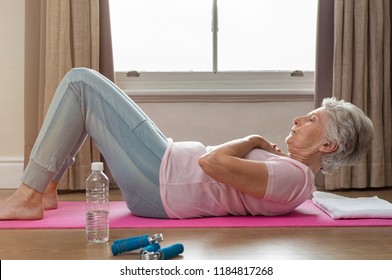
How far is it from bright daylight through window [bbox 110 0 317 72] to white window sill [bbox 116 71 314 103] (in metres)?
0.07

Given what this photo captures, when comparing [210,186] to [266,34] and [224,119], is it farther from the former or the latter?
[266,34]

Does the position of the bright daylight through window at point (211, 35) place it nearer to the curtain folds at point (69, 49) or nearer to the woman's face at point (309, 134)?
the curtain folds at point (69, 49)

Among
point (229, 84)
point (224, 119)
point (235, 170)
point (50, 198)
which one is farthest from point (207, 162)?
point (229, 84)

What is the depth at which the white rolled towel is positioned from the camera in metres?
2.47

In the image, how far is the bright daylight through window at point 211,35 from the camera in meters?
3.89

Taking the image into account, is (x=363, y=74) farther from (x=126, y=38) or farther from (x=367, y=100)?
(x=126, y=38)

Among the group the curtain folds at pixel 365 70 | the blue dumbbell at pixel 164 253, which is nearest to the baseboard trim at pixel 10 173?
the curtain folds at pixel 365 70

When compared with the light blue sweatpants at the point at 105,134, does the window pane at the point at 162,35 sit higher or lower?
higher

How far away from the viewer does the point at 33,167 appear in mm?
2336

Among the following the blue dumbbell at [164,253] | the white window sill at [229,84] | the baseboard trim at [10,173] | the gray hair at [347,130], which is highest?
the white window sill at [229,84]

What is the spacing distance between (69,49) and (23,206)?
1.35 meters

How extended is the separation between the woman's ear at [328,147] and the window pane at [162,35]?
1677 mm
